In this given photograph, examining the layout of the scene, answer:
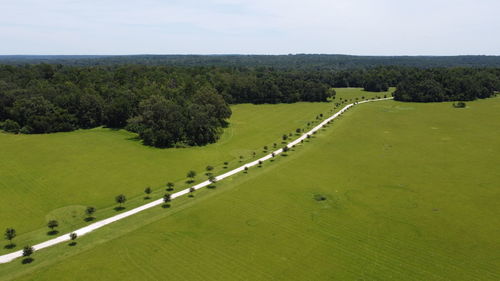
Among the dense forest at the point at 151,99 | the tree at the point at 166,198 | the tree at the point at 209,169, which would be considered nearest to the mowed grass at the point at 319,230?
the tree at the point at 166,198

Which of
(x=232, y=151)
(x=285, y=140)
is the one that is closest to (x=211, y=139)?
(x=232, y=151)

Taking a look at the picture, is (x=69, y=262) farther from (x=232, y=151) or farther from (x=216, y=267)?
(x=232, y=151)

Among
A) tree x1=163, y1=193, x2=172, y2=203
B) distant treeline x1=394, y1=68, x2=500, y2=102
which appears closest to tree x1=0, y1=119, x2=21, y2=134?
tree x1=163, y1=193, x2=172, y2=203

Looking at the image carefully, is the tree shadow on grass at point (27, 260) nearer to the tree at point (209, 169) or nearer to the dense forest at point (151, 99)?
the tree at point (209, 169)

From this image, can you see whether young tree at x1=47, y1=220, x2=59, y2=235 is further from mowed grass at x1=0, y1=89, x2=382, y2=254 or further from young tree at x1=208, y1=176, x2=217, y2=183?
young tree at x1=208, y1=176, x2=217, y2=183

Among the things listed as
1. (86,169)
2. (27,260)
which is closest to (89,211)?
(27,260)
